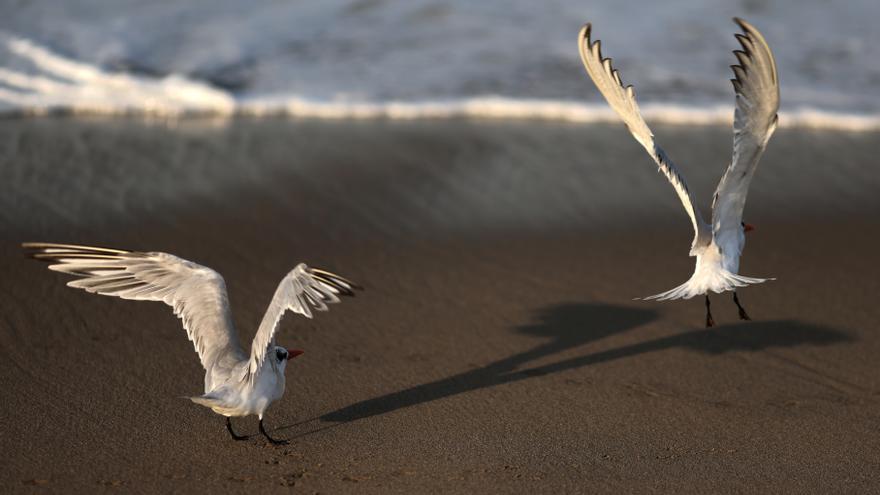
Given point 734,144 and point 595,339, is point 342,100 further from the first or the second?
point 734,144

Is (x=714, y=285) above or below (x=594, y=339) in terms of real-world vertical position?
above

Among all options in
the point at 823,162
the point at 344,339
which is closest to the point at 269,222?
the point at 344,339

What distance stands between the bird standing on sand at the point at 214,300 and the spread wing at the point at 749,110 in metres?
2.02

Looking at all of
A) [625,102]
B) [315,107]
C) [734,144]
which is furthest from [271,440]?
[315,107]

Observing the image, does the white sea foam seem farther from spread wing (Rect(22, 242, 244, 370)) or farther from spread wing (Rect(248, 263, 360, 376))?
spread wing (Rect(248, 263, 360, 376))

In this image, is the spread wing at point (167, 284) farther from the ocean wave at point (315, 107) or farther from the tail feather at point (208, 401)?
the ocean wave at point (315, 107)

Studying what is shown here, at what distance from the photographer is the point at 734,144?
485cm

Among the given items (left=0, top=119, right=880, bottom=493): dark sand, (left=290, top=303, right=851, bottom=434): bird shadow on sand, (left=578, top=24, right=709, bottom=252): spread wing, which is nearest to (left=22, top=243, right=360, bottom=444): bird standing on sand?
(left=0, top=119, right=880, bottom=493): dark sand

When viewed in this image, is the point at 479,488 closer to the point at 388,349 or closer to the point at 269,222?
the point at 388,349

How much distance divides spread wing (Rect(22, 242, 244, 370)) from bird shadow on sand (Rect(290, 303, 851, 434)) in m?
0.79

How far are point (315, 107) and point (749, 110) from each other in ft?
15.9

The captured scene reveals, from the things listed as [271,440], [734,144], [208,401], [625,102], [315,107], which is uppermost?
[625,102]

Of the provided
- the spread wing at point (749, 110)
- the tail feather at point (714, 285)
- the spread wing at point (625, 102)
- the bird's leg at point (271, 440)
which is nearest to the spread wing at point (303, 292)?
the bird's leg at point (271, 440)

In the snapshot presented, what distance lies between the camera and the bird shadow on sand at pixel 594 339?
4902mm
